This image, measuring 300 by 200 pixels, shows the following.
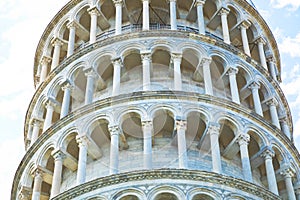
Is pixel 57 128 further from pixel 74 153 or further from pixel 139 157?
pixel 139 157

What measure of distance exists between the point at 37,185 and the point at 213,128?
580 centimetres

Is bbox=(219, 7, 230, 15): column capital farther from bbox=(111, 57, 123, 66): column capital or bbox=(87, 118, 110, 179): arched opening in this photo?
bbox=(87, 118, 110, 179): arched opening

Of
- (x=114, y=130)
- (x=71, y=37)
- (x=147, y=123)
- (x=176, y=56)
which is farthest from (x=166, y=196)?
(x=71, y=37)

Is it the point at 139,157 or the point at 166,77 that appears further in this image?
the point at 166,77

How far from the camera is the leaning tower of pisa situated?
67.8ft

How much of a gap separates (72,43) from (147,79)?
476 cm

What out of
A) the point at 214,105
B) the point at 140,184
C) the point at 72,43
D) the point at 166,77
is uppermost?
the point at 72,43

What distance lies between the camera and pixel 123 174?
66.3 feet

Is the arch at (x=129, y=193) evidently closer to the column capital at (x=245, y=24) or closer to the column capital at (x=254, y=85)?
the column capital at (x=254, y=85)

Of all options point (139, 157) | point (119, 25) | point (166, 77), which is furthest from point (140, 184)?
point (119, 25)

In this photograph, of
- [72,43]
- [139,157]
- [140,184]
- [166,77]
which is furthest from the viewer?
[72,43]

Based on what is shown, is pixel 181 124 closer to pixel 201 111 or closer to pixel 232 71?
pixel 201 111

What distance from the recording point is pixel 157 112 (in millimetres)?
22547

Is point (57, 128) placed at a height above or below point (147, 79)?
below
